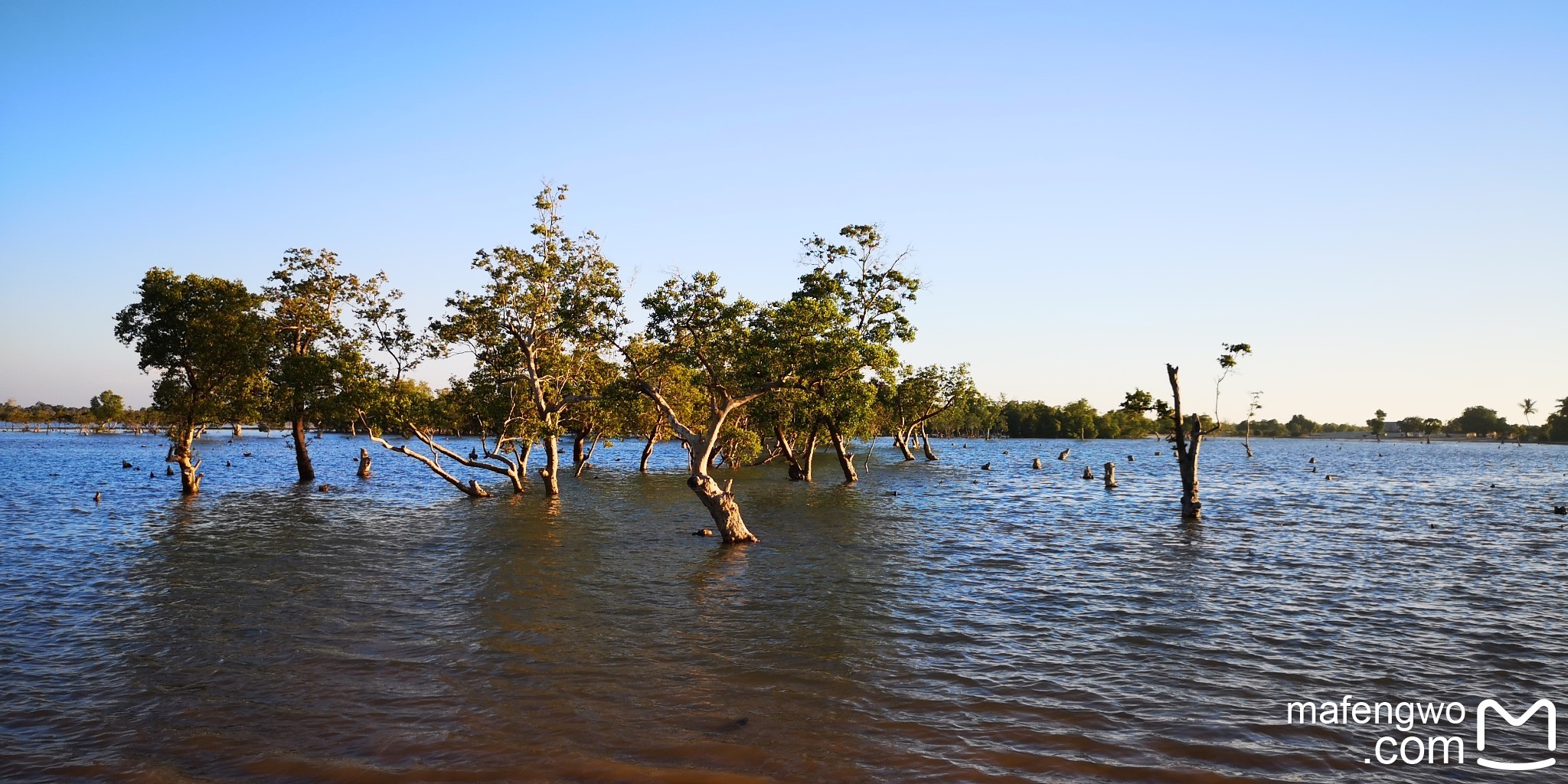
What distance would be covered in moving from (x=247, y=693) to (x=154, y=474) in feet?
231

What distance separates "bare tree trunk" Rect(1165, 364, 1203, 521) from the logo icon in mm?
22519

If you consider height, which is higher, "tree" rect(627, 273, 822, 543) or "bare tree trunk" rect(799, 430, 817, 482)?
"tree" rect(627, 273, 822, 543)

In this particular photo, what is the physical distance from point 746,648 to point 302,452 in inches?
2159

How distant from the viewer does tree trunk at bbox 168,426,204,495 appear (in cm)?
4625

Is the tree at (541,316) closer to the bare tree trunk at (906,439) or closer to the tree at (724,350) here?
the tree at (724,350)

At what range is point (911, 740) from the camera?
11.0m

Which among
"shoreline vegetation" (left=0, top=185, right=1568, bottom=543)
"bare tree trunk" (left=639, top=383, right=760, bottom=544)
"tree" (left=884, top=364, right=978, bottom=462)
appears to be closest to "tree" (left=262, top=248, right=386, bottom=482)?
"shoreline vegetation" (left=0, top=185, right=1568, bottom=543)

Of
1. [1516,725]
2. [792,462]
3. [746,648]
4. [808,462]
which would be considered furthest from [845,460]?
[1516,725]

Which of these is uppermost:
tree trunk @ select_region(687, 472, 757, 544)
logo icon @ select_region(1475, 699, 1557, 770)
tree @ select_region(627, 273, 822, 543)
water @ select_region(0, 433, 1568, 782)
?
tree @ select_region(627, 273, 822, 543)

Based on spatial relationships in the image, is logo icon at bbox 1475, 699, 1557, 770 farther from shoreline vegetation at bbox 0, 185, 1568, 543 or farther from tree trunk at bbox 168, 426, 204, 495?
tree trunk at bbox 168, 426, 204, 495

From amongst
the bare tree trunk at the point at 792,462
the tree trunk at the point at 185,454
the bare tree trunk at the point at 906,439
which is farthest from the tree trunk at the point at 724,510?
the bare tree trunk at the point at 906,439

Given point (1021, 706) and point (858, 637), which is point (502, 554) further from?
point (1021, 706)

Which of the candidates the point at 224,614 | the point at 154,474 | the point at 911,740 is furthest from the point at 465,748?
the point at 154,474

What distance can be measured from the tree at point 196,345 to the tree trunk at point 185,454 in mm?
61
